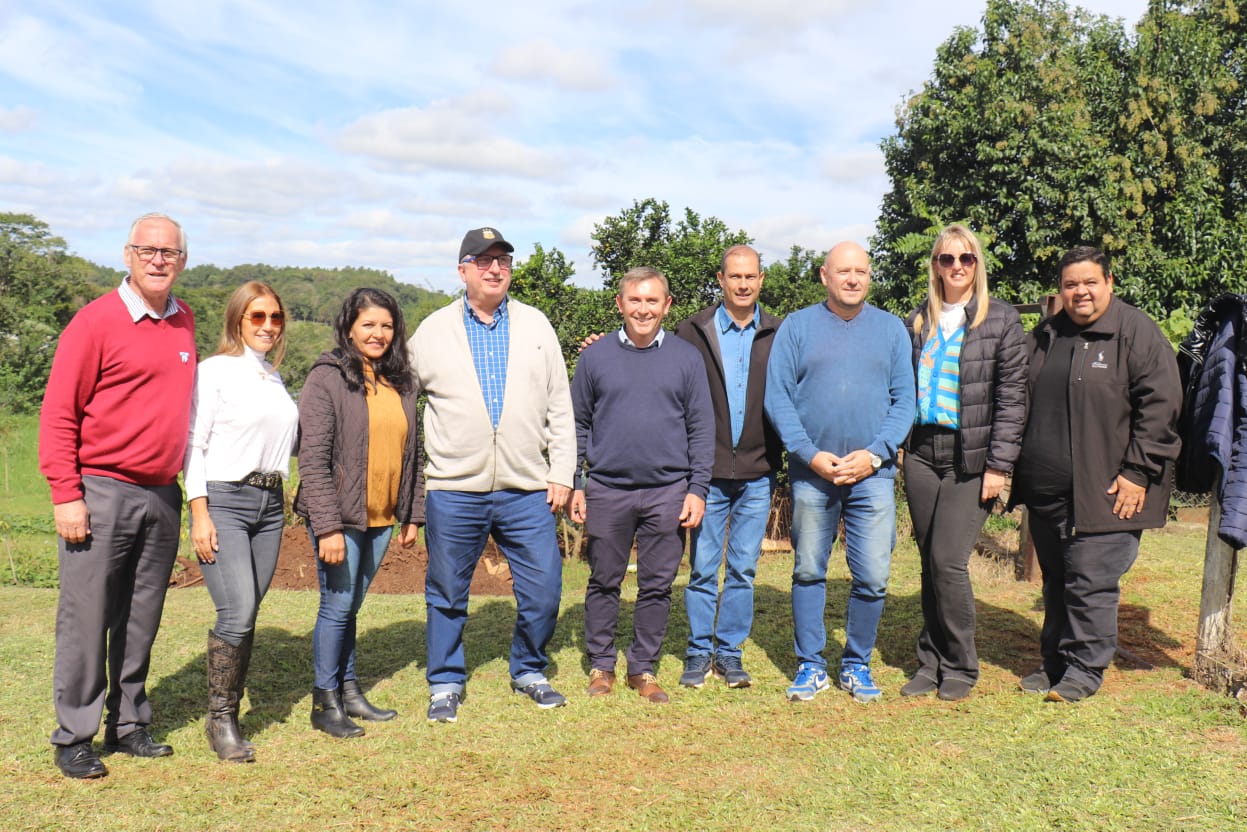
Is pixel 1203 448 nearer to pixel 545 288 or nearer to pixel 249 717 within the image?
pixel 249 717

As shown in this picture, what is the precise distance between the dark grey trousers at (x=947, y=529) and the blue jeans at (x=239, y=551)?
9.77ft

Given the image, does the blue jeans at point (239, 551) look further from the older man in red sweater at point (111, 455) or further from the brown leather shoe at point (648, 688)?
the brown leather shoe at point (648, 688)

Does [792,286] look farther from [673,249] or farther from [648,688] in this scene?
[648,688]

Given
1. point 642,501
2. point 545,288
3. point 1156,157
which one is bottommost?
point 642,501

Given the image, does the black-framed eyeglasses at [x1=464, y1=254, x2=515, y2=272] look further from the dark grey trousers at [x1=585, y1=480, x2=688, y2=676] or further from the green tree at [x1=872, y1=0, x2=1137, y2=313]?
the green tree at [x1=872, y1=0, x2=1137, y2=313]

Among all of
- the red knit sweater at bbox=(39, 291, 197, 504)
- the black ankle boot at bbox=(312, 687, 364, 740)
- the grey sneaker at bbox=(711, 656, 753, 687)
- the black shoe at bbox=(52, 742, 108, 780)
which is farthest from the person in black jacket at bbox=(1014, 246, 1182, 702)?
the black shoe at bbox=(52, 742, 108, 780)

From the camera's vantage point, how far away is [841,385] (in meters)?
4.40

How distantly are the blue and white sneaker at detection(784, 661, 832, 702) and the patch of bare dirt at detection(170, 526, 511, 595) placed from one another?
4.28m

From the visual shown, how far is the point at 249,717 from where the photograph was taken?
436 centimetres

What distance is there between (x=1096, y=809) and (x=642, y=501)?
2229 millimetres

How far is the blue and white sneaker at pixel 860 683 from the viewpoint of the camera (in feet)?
14.8

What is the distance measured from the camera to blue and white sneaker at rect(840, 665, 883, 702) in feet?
14.8

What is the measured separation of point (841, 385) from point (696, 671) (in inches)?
64.6

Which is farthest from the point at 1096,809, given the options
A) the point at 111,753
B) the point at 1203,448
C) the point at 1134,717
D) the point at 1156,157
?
the point at 1156,157
